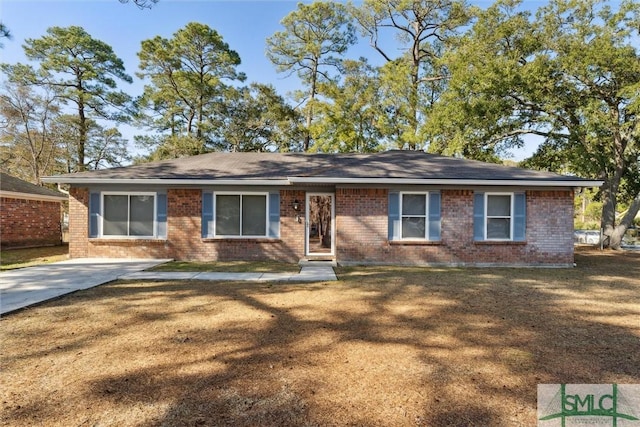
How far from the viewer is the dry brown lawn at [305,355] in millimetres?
2496

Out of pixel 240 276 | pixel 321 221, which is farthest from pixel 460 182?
pixel 240 276

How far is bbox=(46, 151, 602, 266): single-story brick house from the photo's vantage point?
984 centimetres

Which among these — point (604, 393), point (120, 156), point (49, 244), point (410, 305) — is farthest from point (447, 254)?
point (120, 156)

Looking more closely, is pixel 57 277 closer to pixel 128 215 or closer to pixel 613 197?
pixel 128 215

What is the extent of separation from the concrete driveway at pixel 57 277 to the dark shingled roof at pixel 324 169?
2.59 meters

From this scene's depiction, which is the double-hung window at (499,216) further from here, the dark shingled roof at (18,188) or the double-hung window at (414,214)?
the dark shingled roof at (18,188)

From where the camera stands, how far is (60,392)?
8.91 ft

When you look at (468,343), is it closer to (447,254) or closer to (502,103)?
(447,254)

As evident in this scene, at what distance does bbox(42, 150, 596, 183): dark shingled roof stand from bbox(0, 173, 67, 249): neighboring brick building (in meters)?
5.53

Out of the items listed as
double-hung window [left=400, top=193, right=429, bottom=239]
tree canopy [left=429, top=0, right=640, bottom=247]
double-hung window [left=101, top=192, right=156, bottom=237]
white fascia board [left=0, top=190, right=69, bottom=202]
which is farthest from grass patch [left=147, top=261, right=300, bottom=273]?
tree canopy [left=429, top=0, right=640, bottom=247]


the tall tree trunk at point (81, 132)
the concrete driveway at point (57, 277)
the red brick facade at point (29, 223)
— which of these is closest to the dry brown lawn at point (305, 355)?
the concrete driveway at point (57, 277)

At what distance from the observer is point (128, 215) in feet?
34.5

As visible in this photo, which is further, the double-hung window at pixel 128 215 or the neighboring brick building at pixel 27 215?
the neighboring brick building at pixel 27 215

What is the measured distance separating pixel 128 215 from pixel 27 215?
24.2 feet
